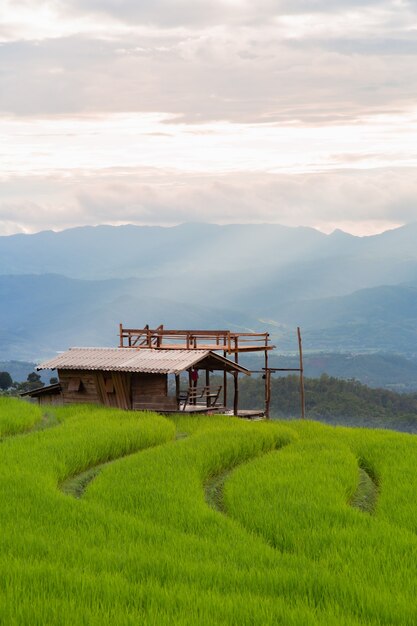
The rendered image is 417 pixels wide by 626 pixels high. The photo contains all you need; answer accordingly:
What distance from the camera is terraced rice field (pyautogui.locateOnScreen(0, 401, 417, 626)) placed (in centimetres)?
1184

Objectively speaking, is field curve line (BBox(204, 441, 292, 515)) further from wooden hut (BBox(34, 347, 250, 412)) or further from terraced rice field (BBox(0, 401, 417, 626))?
wooden hut (BBox(34, 347, 250, 412))

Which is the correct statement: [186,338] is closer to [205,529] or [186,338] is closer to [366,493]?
[366,493]

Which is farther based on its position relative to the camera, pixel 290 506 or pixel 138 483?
pixel 138 483

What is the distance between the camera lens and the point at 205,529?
15.7 metres

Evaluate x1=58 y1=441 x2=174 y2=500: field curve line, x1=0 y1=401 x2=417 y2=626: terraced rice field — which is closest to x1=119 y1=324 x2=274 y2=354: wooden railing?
x1=0 y1=401 x2=417 y2=626: terraced rice field

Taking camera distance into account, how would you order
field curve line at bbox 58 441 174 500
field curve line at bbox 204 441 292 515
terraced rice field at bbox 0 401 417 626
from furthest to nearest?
1. field curve line at bbox 58 441 174 500
2. field curve line at bbox 204 441 292 515
3. terraced rice field at bbox 0 401 417 626

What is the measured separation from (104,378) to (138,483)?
17.3 m

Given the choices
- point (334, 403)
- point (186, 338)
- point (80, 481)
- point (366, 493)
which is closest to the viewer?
point (366, 493)

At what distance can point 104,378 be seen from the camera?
36219 mm

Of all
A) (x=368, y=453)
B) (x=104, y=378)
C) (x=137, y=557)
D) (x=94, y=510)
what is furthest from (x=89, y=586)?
(x=104, y=378)

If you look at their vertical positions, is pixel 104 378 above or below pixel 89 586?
above

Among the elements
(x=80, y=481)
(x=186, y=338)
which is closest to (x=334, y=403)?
(x=186, y=338)

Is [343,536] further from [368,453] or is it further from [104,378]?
[104,378]

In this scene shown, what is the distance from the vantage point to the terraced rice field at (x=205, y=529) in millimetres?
11836
